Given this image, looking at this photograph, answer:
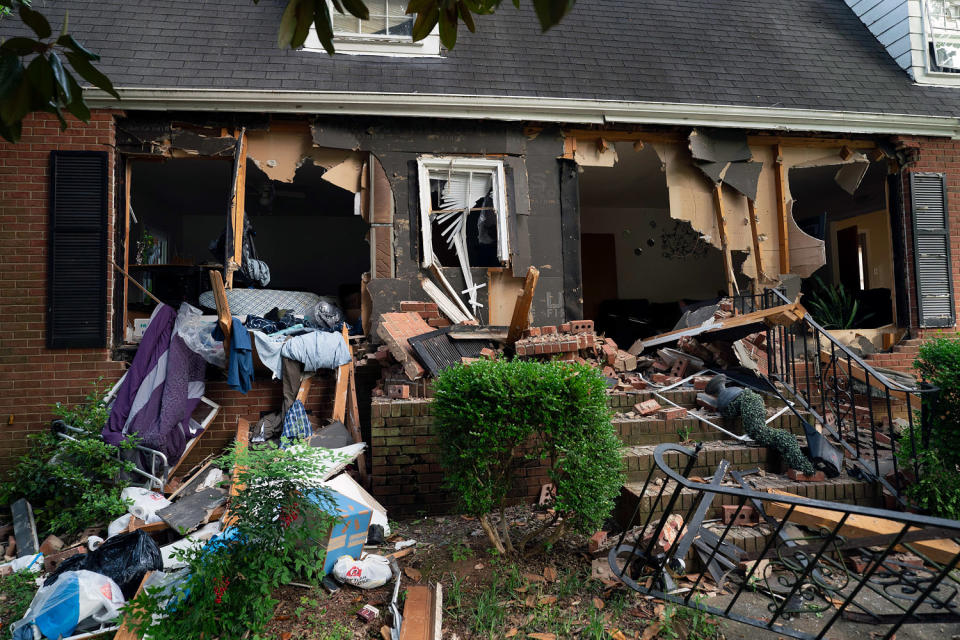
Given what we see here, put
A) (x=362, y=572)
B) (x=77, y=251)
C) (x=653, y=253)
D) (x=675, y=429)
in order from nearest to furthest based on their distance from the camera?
(x=362, y=572) < (x=675, y=429) < (x=77, y=251) < (x=653, y=253)

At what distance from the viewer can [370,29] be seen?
23.9 ft

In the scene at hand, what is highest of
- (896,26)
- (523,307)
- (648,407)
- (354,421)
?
(896,26)

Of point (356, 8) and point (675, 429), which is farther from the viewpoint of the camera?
point (675, 429)

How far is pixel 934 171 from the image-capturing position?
751cm

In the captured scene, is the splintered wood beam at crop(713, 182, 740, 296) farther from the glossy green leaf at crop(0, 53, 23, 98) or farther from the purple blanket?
the glossy green leaf at crop(0, 53, 23, 98)

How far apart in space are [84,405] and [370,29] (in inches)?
218

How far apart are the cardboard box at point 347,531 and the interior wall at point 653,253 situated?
31.1 ft

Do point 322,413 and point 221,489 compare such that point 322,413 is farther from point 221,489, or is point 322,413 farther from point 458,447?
point 458,447

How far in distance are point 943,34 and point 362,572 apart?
34.1 ft

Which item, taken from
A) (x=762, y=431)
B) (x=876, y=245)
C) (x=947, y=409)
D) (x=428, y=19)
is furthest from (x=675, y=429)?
(x=876, y=245)

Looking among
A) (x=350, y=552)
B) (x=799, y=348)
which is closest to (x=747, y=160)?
(x=799, y=348)

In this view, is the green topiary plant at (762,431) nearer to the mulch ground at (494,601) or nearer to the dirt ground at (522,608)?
the dirt ground at (522,608)

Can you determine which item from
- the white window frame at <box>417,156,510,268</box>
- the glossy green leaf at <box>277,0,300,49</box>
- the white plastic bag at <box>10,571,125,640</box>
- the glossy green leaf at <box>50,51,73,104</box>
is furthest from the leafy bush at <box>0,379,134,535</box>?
the glossy green leaf at <box>277,0,300,49</box>

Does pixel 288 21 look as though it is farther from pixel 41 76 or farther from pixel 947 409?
pixel 947 409
